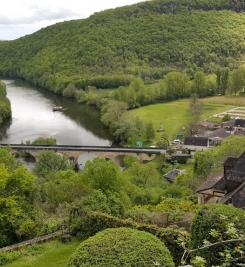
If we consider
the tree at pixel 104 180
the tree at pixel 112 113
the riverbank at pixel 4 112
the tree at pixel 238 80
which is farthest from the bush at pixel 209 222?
the tree at pixel 238 80

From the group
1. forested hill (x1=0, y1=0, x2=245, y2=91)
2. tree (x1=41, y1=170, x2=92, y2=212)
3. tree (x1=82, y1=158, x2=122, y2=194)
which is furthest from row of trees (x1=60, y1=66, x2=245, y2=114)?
tree (x1=41, y1=170, x2=92, y2=212)

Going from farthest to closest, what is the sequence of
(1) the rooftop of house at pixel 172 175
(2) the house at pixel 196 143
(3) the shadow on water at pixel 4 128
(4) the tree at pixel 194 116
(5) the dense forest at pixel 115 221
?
(3) the shadow on water at pixel 4 128, (4) the tree at pixel 194 116, (2) the house at pixel 196 143, (1) the rooftop of house at pixel 172 175, (5) the dense forest at pixel 115 221

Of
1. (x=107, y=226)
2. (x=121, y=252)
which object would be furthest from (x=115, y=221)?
(x=121, y=252)

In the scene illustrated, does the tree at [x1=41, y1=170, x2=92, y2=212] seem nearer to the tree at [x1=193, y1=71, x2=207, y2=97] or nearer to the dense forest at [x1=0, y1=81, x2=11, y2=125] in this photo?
the dense forest at [x1=0, y1=81, x2=11, y2=125]

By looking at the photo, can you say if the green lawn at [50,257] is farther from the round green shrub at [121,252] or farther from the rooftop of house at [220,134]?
the rooftop of house at [220,134]

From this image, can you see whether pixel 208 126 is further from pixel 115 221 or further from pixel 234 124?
pixel 115 221
